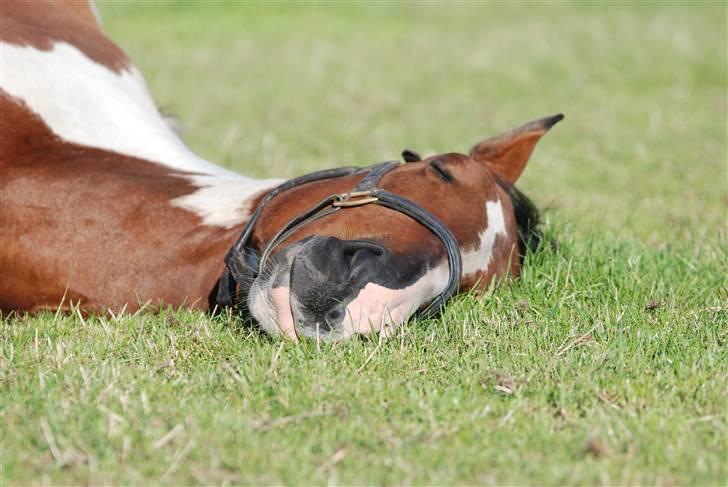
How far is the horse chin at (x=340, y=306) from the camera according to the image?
2768mm

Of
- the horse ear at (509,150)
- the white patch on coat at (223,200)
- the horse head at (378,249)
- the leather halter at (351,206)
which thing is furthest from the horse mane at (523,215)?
the white patch on coat at (223,200)

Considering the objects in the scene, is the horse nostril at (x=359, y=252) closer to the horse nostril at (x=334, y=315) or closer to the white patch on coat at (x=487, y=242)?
the horse nostril at (x=334, y=315)

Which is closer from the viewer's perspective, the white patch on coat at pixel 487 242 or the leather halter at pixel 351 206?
the leather halter at pixel 351 206

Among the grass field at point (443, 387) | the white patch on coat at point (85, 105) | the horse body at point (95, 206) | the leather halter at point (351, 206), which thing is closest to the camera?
the grass field at point (443, 387)

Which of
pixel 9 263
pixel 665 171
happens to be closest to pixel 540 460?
pixel 9 263

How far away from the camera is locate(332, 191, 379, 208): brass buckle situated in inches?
120

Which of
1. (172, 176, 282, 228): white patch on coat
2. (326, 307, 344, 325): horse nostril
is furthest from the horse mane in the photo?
(326, 307, 344, 325): horse nostril

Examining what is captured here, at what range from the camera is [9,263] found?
3.50 metres

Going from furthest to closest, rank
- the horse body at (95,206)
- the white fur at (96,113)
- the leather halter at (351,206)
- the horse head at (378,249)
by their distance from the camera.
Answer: the white fur at (96,113), the horse body at (95,206), the leather halter at (351,206), the horse head at (378,249)

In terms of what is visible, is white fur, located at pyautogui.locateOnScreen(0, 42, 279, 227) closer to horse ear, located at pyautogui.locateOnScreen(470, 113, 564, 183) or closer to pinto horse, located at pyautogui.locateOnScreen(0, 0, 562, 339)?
pinto horse, located at pyautogui.locateOnScreen(0, 0, 562, 339)

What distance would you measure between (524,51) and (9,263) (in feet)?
31.8

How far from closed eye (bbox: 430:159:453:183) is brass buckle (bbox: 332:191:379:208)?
0.26 m

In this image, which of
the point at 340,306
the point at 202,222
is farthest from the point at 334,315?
the point at 202,222

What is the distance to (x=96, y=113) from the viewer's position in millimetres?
4109
